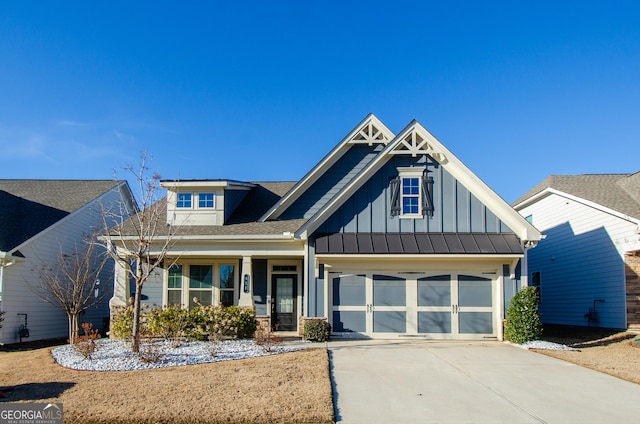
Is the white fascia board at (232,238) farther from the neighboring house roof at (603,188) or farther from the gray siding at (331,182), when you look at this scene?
the neighboring house roof at (603,188)

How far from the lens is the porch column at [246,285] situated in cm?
1616

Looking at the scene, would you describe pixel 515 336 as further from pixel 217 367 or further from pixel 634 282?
pixel 217 367

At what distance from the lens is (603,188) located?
20.2 meters

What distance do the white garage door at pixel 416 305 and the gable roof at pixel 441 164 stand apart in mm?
1824

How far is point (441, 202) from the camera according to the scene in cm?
1609

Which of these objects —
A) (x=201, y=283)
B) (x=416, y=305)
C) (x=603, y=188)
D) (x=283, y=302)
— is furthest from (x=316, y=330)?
(x=603, y=188)

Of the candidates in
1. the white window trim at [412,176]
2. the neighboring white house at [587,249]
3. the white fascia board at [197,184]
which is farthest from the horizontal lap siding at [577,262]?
the white fascia board at [197,184]

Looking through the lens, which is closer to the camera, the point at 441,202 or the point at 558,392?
the point at 558,392

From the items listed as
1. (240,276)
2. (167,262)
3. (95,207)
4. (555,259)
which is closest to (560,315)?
(555,259)

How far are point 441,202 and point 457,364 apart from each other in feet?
18.8

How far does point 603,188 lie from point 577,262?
9.65 ft

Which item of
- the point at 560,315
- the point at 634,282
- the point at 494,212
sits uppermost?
the point at 494,212

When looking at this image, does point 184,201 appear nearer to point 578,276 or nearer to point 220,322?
point 220,322

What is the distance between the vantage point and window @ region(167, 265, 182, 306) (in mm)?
17766
